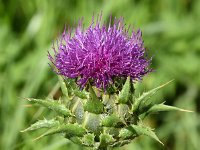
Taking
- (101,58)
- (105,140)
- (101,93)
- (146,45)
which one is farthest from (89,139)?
(146,45)

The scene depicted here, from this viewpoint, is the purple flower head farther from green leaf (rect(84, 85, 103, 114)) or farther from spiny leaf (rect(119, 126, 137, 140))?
spiny leaf (rect(119, 126, 137, 140))

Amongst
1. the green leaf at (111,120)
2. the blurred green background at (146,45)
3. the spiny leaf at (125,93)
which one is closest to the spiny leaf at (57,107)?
the green leaf at (111,120)

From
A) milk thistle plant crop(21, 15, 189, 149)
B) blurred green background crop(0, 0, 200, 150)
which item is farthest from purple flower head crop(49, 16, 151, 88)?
blurred green background crop(0, 0, 200, 150)

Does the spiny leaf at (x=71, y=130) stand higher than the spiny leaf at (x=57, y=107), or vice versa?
the spiny leaf at (x=57, y=107)

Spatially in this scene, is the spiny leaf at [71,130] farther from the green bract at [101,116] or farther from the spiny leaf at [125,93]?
the spiny leaf at [125,93]

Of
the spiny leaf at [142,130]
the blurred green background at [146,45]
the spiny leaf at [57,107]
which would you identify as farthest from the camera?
the blurred green background at [146,45]

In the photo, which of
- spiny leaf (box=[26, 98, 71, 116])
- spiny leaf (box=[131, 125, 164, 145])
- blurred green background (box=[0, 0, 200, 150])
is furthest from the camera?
blurred green background (box=[0, 0, 200, 150])

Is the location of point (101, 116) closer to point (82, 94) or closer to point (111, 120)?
point (111, 120)
